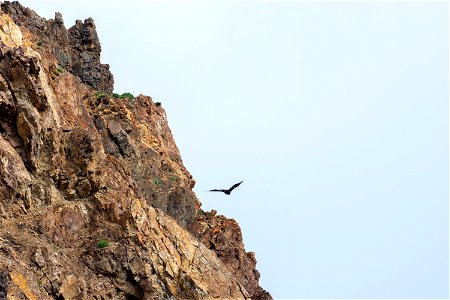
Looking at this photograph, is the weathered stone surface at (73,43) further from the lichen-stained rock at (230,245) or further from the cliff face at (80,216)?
the lichen-stained rock at (230,245)

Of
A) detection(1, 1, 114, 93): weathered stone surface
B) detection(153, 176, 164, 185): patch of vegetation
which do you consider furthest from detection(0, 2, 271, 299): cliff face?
detection(1, 1, 114, 93): weathered stone surface

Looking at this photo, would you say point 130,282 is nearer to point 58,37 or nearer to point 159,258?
point 159,258

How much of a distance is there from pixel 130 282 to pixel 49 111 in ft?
31.8

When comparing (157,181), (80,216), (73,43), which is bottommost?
(80,216)

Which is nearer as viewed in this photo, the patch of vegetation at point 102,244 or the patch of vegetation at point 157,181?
the patch of vegetation at point 102,244

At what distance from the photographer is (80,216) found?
2417 centimetres

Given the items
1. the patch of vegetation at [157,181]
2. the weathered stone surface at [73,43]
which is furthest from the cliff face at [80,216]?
the weathered stone surface at [73,43]

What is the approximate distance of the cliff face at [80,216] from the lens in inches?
822

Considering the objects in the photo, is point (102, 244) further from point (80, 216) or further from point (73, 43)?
point (73, 43)

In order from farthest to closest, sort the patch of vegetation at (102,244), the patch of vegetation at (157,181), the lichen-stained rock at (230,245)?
1. the patch of vegetation at (157,181)
2. the lichen-stained rock at (230,245)
3. the patch of vegetation at (102,244)

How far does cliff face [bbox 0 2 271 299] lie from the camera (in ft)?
68.5

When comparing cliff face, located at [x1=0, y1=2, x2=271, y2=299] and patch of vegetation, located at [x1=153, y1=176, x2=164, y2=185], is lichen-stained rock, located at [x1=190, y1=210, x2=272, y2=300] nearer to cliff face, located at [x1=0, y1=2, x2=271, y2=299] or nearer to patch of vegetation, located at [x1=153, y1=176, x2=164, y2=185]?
cliff face, located at [x1=0, y1=2, x2=271, y2=299]

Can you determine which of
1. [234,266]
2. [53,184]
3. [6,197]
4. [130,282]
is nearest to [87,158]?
[53,184]

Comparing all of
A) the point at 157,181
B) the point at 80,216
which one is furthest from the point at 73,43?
the point at 80,216
